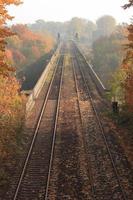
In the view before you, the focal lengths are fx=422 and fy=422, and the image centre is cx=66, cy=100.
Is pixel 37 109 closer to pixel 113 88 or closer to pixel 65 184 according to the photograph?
pixel 113 88

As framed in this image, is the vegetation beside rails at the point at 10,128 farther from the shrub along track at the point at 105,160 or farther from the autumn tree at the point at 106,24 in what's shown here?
the autumn tree at the point at 106,24

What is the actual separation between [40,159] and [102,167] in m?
3.41

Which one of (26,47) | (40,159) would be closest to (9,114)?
Answer: (40,159)

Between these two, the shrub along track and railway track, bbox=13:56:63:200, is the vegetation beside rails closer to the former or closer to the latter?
railway track, bbox=13:56:63:200

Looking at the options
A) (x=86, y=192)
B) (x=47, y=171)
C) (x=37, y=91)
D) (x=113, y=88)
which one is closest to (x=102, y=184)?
(x=86, y=192)

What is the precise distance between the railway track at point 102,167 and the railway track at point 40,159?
2.24m

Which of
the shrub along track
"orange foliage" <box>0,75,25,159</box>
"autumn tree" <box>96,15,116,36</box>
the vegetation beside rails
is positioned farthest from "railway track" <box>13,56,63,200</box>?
"autumn tree" <box>96,15,116,36</box>

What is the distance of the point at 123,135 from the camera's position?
26.5 m

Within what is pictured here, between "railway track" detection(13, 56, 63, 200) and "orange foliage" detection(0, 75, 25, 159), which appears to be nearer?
"railway track" detection(13, 56, 63, 200)

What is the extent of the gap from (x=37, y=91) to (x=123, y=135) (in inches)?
623

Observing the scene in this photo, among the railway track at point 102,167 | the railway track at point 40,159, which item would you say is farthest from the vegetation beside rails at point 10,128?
the railway track at point 102,167

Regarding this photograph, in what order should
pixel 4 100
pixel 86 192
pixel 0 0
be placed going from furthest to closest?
1. pixel 4 100
2. pixel 0 0
3. pixel 86 192

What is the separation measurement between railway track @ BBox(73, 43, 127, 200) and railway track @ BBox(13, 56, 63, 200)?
2244 mm

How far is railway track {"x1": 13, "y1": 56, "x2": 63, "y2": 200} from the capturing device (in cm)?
1822
